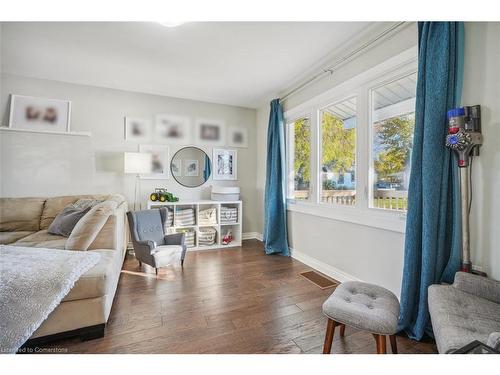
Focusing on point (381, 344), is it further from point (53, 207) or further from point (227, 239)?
point (53, 207)

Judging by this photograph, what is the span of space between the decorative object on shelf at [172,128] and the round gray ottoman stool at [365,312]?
128 inches

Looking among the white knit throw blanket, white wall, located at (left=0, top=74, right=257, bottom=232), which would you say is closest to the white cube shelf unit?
white wall, located at (left=0, top=74, right=257, bottom=232)

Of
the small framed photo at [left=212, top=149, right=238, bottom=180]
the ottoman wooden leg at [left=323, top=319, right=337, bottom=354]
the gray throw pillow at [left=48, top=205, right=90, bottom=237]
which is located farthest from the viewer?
the small framed photo at [left=212, top=149, right=238, bottom=180]

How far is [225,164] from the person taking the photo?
410cm

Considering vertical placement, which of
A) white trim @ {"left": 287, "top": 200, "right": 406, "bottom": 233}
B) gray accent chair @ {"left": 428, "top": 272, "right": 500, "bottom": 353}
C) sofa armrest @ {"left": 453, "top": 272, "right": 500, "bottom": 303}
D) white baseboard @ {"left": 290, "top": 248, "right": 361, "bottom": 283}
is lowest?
white baseboard @ {"left": 290, "top": 248, "right": 361, "bottom": 283}

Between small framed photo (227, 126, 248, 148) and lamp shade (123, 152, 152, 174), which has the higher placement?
small framed photo (227, 126, 248, 148)

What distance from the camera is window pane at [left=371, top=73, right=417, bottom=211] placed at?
6.42ft

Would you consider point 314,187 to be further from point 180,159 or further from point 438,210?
point 180,159

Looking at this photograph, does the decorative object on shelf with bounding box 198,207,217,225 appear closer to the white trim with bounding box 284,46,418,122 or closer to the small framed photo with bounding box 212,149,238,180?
the small framed photo with bounding box 212,149,238,180

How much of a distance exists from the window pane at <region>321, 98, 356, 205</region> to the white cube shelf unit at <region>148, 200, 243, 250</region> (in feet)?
5.25

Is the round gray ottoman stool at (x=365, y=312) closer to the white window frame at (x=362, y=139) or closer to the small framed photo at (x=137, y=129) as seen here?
the white window frame at (x=362, y=139)

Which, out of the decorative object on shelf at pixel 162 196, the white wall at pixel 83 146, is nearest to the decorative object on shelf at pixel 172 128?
the white wall at pixel 83 146

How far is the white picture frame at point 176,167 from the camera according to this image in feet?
12.3
